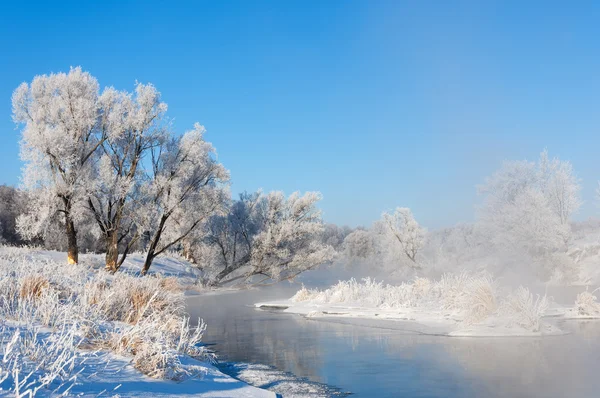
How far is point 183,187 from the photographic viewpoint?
27625mm

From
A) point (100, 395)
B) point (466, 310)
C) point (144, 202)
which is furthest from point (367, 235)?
point (100, 395)

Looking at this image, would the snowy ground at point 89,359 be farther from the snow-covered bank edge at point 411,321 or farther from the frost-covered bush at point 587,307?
the frost-covered bush at point 587,307

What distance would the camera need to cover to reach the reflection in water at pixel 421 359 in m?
6.89

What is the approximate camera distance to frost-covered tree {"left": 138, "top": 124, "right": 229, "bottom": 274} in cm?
2630

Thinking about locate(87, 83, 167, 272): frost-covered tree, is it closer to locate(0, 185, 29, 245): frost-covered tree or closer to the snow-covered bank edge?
the snow-covered bank edge

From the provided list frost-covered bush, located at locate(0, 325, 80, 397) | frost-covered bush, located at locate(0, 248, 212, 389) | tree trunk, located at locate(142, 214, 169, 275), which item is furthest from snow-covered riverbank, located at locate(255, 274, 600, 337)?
Result: frost-covered bush, located at locate(0, 325, 80, 397)

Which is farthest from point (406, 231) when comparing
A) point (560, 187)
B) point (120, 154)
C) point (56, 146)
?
point (56, 146)

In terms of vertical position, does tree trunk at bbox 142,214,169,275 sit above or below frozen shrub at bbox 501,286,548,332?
above

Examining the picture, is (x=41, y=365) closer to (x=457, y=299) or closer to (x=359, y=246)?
(x=457, y=299)

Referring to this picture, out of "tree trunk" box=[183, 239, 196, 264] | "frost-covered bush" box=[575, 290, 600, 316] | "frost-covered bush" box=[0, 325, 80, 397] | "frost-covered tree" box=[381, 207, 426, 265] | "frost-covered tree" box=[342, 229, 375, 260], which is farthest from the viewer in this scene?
"frost-covered tree" box=[342, 229, 375, 260]

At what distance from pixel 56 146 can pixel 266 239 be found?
587 inches

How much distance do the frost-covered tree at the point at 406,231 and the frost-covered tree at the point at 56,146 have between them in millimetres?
32430

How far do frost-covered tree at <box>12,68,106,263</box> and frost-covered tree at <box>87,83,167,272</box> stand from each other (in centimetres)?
75

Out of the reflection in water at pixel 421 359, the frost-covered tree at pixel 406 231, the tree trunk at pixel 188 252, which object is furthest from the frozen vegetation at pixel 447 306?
the frost-covered tree at pixel 406 231
